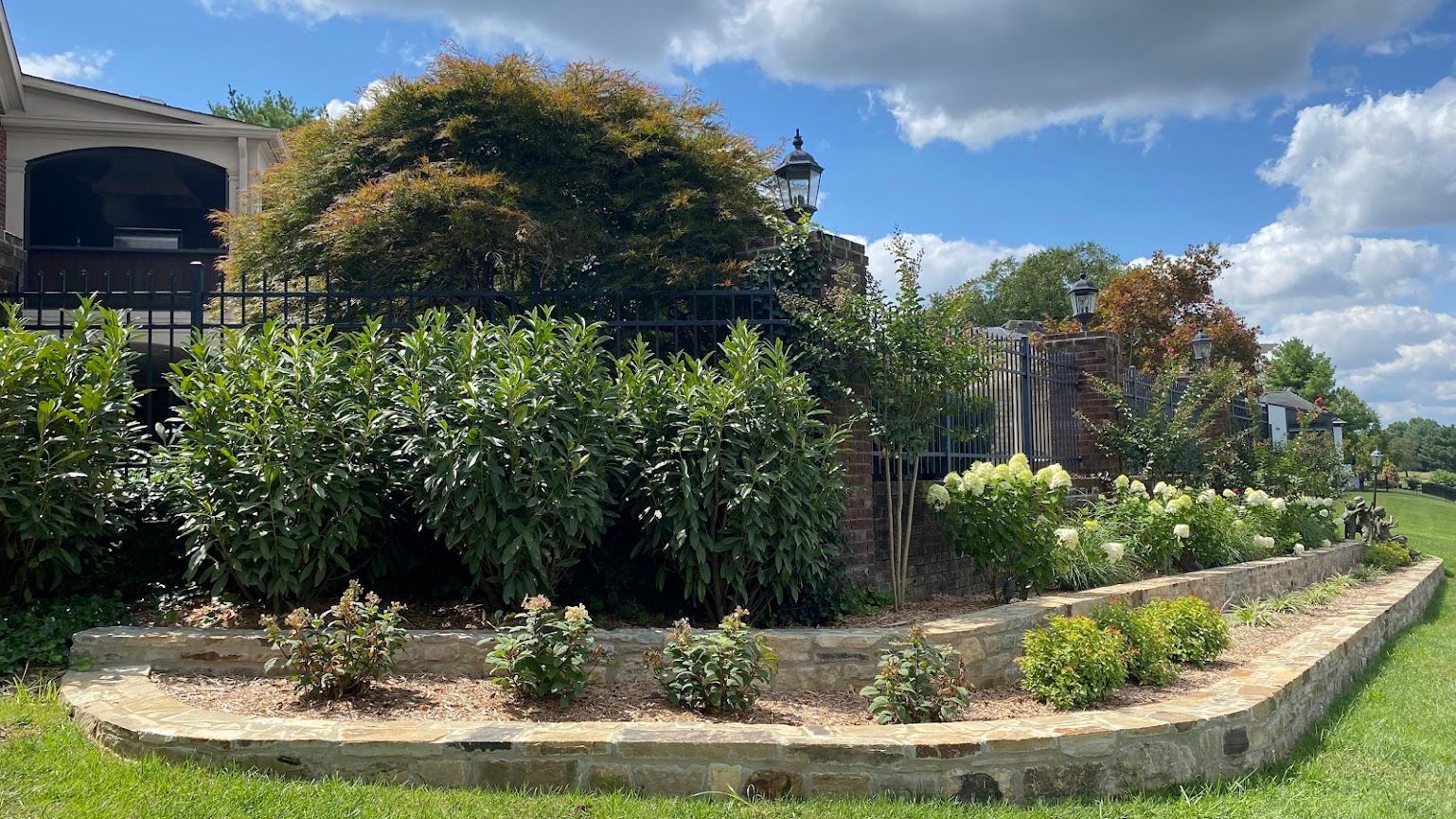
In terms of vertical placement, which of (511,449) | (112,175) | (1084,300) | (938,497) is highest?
(112,175)

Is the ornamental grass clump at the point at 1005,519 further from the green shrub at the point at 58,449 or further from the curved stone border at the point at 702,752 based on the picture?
the green shrub at the point at 58,449

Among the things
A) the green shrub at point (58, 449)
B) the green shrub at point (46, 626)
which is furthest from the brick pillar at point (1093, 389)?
the green shrub at point (46, 626)

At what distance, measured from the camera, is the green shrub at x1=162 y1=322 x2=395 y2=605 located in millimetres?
5289

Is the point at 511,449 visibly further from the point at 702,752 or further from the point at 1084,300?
the point at 1084,300

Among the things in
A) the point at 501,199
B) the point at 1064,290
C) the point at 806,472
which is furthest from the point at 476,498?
the point at 1064,290

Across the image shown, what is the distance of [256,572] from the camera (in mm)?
5328

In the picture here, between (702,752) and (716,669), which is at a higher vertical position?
(716,669)

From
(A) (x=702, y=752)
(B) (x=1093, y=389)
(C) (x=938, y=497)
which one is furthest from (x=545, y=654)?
(B) (x=1093, y=389)

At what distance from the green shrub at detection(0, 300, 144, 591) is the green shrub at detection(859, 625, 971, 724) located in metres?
4.10

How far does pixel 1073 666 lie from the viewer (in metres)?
5.21

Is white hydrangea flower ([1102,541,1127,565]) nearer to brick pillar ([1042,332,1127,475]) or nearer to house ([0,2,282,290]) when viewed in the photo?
brick pillar ([1042,332,1127,475])

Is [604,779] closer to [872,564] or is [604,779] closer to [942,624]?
[942,624]

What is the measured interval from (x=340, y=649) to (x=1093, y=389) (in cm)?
942

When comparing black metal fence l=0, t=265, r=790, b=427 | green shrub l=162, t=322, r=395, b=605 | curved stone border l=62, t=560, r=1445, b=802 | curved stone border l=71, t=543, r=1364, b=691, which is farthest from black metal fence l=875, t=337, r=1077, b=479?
green shrub l=162, t=322, r=395, b=605
